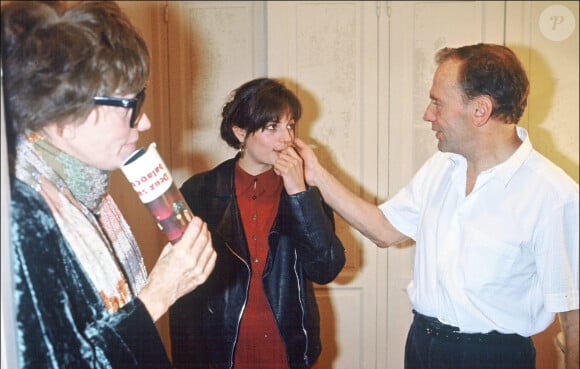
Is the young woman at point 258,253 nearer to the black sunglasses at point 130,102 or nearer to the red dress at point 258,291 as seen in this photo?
the red dress at point 258,291

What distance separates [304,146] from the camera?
939 millimetres

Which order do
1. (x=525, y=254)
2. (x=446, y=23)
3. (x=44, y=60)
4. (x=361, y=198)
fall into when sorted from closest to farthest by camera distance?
(x=44, y=60) < (x=525, y=254) < (x=446, y=23) < (x=361, y=198)

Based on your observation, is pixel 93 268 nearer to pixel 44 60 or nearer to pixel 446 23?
pixel 44 60

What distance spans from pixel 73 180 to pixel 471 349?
627 millimetres

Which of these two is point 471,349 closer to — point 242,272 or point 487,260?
point 487,260

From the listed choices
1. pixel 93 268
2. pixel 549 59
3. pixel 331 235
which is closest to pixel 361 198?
pixel 331 235

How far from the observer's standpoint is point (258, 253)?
0.92 meters

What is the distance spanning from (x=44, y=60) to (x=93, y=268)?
226 mm

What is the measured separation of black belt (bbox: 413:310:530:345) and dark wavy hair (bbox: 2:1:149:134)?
0.60 meters

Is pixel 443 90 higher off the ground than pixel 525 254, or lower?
higher

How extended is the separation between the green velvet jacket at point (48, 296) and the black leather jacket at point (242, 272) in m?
0.35

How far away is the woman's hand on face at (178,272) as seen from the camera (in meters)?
0.63

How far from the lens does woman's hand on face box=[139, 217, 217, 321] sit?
628 millimetres

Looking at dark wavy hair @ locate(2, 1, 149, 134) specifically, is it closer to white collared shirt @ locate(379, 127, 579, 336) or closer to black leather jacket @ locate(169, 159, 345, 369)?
black leather jacket @ locate(169, 159, 345, 369)
